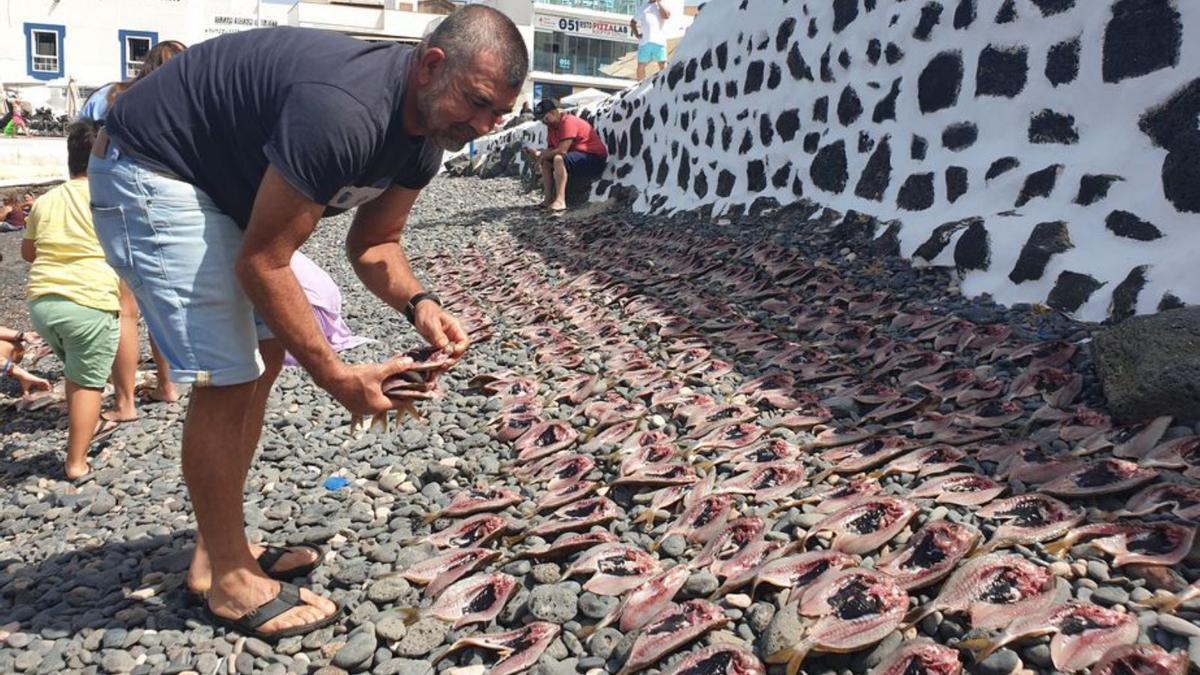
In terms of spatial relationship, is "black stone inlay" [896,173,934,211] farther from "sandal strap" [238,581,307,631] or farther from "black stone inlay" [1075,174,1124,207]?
"sandal strap" [238,581,307,631]

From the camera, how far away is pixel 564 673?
2.02m

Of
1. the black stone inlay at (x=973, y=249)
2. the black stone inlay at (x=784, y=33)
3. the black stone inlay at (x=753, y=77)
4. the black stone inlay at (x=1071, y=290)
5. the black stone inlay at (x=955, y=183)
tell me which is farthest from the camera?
the black stone inlay at (x=753, y=77)

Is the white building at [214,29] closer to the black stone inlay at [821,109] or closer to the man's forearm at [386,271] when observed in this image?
the black stone inlay at [821,109]

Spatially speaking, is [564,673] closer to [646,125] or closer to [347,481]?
[347,481]

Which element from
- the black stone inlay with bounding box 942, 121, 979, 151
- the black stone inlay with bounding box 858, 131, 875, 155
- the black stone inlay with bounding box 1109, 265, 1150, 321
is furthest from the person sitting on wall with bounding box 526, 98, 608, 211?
the black stone inlay with bounding box 1109, 265, 1150, 321

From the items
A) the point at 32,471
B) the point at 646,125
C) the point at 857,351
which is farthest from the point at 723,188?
the point at 32,471

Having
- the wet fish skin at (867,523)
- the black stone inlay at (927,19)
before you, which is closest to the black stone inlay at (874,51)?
the black stone inlay at (927,19)

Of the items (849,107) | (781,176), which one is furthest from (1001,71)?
(781,176)

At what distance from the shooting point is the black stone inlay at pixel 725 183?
7.23m

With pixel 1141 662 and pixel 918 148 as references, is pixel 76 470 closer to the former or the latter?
pixel 1141 662

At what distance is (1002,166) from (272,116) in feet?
12.3

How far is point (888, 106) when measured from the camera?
5.52 m

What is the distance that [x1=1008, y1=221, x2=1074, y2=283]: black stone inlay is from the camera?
157 inches

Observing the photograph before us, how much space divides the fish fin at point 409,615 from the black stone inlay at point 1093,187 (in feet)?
11.1
